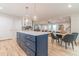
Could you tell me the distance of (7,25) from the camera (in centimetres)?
342

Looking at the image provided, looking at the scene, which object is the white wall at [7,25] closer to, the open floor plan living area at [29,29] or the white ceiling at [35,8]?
the open floor plan living area at [29,29]

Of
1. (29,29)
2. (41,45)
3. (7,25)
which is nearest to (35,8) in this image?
(29,29)

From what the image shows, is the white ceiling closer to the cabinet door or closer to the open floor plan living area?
the open floor plan living area

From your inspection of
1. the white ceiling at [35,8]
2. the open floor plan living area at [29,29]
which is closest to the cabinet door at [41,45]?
the open floor plan living area at [29,29]

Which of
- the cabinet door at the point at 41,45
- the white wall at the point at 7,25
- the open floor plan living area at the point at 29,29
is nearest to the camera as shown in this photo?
the cabinet door at the point at 41,45

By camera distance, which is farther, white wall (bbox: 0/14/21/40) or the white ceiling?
white wall (bbox: 0/14/21/40)

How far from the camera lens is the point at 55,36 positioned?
4469 millimetres

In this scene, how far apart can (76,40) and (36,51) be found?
2127 mm

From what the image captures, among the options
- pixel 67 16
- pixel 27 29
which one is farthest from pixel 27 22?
pixel 67 16

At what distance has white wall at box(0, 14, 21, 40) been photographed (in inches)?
132

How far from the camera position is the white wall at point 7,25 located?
11.0 feet

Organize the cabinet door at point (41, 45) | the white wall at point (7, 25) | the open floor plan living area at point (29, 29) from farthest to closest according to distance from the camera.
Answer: the white wall at point (7, 25)
the open floor plan living area at point (29, 29)
the cabinet door at point (41, 45)

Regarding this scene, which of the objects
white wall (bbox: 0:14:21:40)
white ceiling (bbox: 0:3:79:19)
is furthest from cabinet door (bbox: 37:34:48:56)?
white wall (bbox: 0:14:21:40)

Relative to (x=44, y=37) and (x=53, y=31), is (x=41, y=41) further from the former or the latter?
(x=53, y=31)
